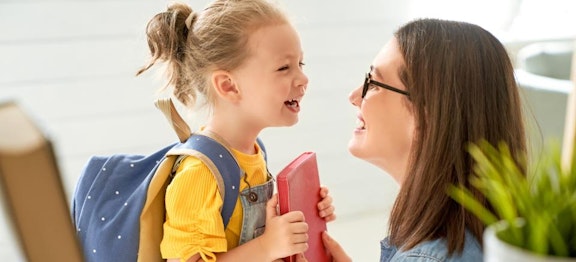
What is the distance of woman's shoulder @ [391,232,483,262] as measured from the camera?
1199 millimetres

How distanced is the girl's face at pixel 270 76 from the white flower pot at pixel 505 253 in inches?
43.7

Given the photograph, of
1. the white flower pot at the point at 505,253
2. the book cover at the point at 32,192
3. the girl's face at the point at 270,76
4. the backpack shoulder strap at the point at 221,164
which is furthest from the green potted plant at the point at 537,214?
the girl's face at the point at 270,76

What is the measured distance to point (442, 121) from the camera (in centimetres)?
131

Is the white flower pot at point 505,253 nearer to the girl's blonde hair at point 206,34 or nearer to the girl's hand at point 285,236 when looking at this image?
the girl's hand at point 285,236

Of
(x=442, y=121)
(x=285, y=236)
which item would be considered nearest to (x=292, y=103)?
(x=285, y=236)

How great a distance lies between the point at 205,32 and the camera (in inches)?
64.6

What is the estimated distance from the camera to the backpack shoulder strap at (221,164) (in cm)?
151

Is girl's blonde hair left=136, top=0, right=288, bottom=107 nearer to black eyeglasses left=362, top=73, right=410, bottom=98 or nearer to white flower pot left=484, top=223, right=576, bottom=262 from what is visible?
black eyeglasses left=362, top=73, right=410, bottom=98

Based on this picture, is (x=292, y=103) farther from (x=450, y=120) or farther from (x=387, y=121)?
(x=450, y=120)

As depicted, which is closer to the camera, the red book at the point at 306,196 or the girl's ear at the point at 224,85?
the red book at the point at 306,196

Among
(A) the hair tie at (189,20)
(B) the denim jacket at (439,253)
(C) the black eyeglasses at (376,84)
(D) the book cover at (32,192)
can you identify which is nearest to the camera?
(D) the book cover at (32,192)

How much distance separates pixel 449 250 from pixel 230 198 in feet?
1.63

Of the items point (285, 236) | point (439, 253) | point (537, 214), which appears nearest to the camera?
point (537, 214)

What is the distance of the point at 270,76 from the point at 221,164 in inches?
10.0
